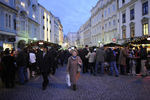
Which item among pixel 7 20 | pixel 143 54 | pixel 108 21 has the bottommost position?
pixel 143 54

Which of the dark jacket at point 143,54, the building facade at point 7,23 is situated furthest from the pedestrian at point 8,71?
the building facade at point 7,23

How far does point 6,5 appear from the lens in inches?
741

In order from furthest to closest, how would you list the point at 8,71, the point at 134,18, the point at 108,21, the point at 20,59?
1. the point at 108,21
2. the point at 134,18
3. the point at 20,59
4. the point at 8,71

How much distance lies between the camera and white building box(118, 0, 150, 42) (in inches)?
904

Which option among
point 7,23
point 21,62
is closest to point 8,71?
point 21,62

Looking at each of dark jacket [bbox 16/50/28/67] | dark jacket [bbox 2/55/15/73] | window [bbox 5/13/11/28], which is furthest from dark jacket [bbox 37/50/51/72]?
window [bbox 5/13/11/28]

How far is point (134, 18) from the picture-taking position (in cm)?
2605

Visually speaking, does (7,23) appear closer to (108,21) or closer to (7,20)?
(7,20)

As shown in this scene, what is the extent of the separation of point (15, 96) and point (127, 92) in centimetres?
446

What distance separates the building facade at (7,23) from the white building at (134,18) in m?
18.4

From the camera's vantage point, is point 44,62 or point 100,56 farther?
point 100,56

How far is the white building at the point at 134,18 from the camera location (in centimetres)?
2297

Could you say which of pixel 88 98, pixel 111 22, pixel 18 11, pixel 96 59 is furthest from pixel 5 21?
pixel 111 22

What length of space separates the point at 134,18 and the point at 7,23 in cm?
2031
